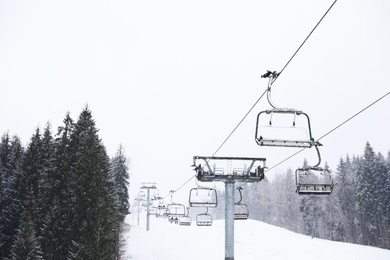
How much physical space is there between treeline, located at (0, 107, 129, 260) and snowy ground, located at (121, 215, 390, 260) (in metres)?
17.5

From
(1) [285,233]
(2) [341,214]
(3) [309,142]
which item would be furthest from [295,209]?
(3) [309,142]

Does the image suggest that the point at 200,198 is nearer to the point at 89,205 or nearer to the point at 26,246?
the point at 89,205

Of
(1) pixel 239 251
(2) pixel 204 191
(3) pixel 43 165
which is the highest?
(3) pixel 43 165

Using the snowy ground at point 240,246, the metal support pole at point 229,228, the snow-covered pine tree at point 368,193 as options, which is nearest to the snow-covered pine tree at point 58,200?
the metal support pole at point 229,228

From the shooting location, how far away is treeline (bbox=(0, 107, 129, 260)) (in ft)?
79.4

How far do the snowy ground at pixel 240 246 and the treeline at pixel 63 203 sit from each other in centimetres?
1754

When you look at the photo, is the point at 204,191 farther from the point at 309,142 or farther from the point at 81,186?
the point at 309,142

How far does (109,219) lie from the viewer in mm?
27141

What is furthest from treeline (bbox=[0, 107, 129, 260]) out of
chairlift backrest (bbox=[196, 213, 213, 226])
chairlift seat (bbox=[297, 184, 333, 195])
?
chairlift seat (bbox=[297, 184, 333, 195])

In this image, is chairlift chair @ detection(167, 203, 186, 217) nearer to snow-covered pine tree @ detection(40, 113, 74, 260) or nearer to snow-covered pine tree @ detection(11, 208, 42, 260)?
snow-covered pine tree @ detection(40, 113, 74, 260)

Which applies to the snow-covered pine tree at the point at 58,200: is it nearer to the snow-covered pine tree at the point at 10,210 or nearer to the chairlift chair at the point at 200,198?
the snow-covered pine tree at the point at 10,210

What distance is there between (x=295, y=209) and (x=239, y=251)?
51854 millimetres

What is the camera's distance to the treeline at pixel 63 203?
2419 centimetres

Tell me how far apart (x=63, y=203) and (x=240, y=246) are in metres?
34.5
